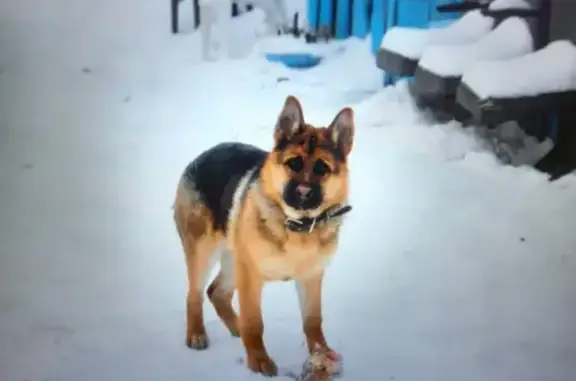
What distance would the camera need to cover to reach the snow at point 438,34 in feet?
4.36

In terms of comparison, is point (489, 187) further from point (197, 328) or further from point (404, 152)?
point (197, 328)

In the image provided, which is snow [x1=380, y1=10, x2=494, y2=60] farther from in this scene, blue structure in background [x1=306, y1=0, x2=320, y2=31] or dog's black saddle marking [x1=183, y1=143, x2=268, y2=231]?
dog's black saddle marking [x1=183, y1=143, x2=268, y2=231]

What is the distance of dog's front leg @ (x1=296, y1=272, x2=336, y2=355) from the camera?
1.25 metres

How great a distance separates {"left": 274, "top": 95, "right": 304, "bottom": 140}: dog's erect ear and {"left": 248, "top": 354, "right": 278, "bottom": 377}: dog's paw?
351mm

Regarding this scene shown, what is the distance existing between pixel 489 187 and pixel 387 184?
0.60 feet

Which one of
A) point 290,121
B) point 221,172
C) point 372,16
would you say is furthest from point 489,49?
point 221,172

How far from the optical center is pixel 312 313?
125 cm

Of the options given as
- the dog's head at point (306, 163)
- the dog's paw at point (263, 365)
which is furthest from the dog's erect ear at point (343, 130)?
the dog's paw at point (263, 365)

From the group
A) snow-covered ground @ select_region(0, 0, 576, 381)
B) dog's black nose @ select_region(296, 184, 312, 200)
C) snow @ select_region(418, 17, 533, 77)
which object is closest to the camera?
dog's black nose @ select_region(296, 184, 312, 200)

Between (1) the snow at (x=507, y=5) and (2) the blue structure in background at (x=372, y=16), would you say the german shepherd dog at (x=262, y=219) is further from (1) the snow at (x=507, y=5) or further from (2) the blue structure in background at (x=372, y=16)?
(1) the snow at (x=507, y=5)

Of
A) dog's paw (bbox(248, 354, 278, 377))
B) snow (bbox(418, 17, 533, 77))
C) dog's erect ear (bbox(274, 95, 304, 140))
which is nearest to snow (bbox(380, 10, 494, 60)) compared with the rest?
snow (bbox(418, 17, 533, 77))

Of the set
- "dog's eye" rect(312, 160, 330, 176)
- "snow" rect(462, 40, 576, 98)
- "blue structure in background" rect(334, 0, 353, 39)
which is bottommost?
"dog's eye" rect(312, 160, 330, 176)

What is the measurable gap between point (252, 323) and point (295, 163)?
0.27 meters

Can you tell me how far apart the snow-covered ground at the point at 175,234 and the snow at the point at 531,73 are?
0.10m
